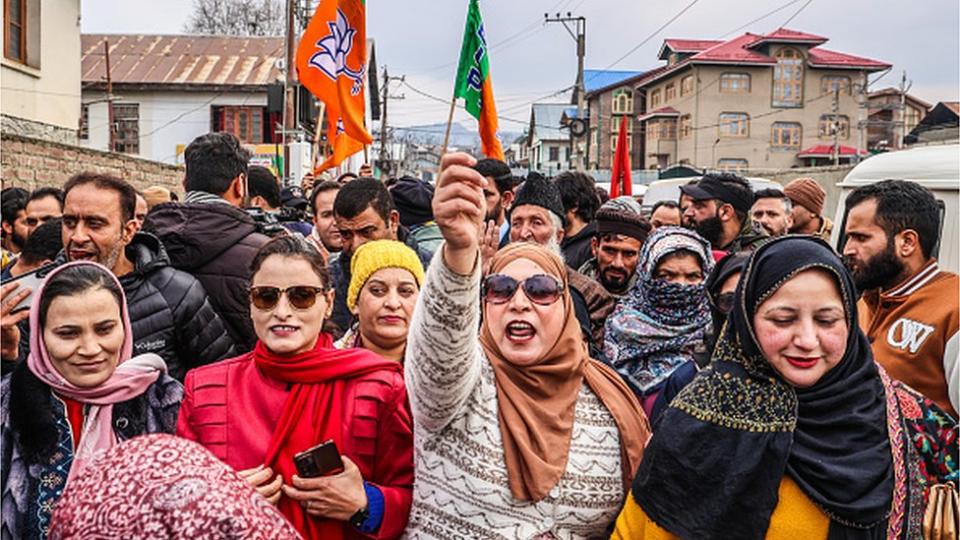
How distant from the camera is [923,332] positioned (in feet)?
10.3

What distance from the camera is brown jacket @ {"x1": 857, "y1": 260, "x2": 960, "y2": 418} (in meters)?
3.06

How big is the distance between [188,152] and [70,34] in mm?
14096

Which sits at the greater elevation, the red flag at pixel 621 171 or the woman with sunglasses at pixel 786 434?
the red flag at pixel 621 171

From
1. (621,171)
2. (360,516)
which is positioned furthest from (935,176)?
(360,516)

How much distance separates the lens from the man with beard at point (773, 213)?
586 centimetres

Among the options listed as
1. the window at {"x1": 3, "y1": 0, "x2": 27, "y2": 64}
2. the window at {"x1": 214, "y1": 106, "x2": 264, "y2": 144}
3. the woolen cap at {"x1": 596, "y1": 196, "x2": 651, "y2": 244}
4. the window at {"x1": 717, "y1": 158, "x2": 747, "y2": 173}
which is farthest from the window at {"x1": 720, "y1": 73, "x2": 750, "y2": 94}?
the woolen cap at {"x1": 596, "y1": 196, "x2": 651, "y2": 244}

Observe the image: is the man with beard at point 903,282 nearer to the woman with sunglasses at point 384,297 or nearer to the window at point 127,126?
the woman with sunglasses at point 384,297

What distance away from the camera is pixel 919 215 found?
3.36 m

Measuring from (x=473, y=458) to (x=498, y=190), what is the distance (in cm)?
343

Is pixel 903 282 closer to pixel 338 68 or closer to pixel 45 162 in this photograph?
pixel 338 68

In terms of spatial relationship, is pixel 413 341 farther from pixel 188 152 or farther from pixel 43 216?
pixel 43 216

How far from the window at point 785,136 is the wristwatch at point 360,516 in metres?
50.7

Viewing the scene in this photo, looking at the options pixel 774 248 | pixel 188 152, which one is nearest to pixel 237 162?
pixel 188 152

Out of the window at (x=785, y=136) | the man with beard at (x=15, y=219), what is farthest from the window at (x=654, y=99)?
the man with beard at (x=15, y=219)
